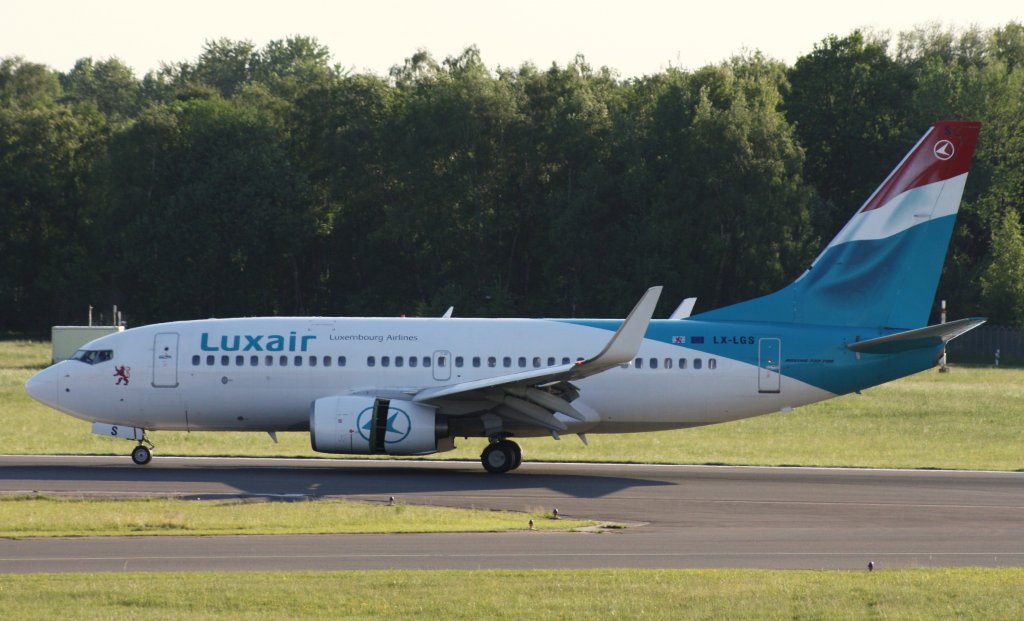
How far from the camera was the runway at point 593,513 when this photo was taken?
20.6m

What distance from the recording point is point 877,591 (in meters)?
18.1

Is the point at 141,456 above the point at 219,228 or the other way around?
the other way around

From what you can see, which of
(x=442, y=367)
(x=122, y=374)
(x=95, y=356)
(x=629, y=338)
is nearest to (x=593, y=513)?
(x=629, y=338)

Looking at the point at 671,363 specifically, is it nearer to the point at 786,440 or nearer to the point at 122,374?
the point at 786,440

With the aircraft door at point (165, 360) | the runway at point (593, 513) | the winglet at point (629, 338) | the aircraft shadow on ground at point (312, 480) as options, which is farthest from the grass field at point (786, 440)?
the winglet at point (629, 338)

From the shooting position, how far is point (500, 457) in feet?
106

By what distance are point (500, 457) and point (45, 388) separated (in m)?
11.5

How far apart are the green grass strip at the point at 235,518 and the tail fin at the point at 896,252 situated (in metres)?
10.9

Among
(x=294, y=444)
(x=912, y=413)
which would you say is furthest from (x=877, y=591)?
(x=912, y=413)

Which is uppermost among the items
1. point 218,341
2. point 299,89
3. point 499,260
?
point 299,89

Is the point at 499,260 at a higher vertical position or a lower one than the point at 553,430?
higher

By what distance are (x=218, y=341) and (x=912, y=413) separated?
2749cm

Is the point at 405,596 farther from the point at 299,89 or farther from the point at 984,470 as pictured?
the point at 299,89

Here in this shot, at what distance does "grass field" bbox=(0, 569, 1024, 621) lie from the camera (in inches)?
653
